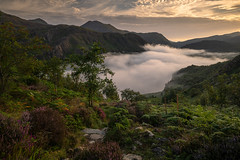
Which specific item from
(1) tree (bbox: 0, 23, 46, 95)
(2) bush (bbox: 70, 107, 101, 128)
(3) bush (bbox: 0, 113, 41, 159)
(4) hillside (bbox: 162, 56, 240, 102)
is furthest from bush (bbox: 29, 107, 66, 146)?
(4) hillside (bbox: 162, 56, 240, 102)

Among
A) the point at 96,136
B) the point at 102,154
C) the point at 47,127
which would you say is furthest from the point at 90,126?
the point at 102,154

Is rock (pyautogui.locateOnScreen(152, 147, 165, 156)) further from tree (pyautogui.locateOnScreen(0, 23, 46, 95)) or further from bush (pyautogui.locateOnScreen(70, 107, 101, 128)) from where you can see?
tree (pyautogui.locateOnScreen(0, 23, 46, 95))

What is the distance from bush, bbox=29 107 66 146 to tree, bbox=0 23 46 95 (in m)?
4.32

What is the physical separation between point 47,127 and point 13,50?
18.1 feet

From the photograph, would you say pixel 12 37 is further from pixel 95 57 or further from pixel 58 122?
pixel 58 122

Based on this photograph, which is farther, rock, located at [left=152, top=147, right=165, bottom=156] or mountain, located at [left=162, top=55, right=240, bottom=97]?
mountain, located at [left=162, top=55, right=240, bottom=97]

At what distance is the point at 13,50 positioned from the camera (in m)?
7.45

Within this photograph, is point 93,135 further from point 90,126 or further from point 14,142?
point 14,142

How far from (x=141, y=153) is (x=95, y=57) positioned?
598 centimetres

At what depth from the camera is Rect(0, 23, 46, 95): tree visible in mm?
7137

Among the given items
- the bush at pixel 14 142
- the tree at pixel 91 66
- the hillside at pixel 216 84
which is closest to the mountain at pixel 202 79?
the hillside at pixel 216 84

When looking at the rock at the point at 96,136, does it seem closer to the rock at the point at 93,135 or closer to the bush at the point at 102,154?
the rock at the point at 93,135

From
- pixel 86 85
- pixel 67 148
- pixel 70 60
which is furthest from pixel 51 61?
pixel 67 148

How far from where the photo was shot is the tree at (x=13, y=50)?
23.4 feet
